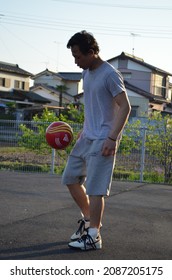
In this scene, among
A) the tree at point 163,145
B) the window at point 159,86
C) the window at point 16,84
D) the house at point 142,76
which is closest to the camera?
the tree at point 163,145

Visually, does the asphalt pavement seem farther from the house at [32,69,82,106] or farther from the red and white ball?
the house at [32,69,82,106]

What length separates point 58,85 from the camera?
55.6m

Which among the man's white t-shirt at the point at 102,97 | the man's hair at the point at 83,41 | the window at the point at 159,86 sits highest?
the window at the point at 159,86

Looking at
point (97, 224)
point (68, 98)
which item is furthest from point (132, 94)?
point (97, 224)

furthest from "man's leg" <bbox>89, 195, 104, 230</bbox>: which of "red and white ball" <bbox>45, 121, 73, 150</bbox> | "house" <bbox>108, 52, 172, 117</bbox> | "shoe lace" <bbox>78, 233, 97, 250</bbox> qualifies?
"house" <bbox>108, 52, 172, 117</bbox>

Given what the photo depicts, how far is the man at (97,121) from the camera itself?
156 inches

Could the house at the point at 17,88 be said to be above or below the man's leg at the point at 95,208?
above

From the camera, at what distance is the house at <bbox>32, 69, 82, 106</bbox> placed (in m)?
53.4

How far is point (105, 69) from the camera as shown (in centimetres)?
403

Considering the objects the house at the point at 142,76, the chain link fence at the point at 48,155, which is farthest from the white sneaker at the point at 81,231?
the house at the point at 142,76

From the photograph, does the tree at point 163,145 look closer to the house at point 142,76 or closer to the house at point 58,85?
the house at point 142,76

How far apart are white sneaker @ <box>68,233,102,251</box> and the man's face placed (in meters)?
1.50

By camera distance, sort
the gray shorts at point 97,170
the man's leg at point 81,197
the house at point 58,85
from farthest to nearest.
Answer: the house at point 58,85
the man's leg at point 81,197
the gray shorts at point 97,170

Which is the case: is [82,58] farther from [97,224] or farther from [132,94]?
[132,94]
